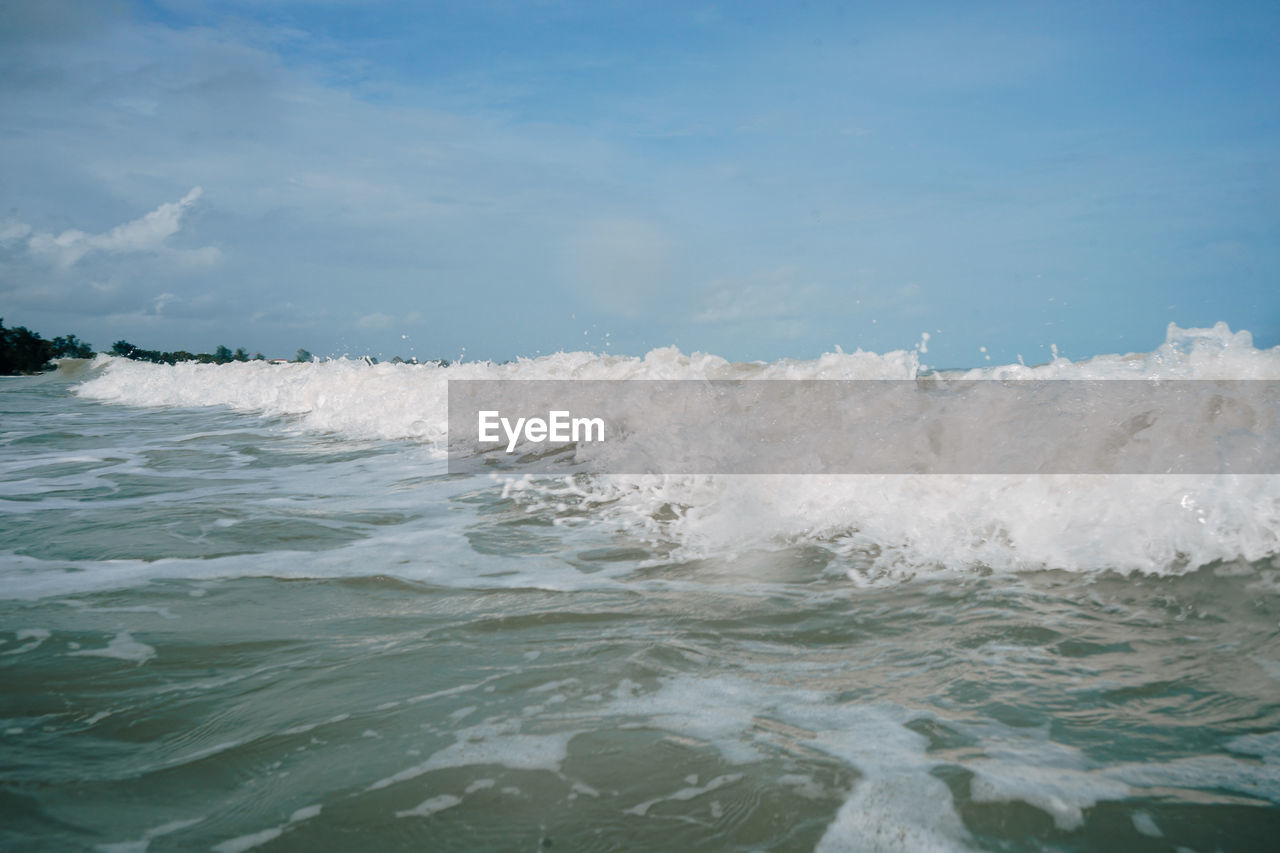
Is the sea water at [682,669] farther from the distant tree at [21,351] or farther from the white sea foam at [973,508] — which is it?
the distant tree at [21,351]

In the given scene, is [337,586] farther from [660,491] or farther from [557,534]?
[660,491]

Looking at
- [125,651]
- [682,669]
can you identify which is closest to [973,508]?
[682,669]

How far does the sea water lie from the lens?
80.0 inches

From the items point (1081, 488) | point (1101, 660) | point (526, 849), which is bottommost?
point (526, 849)

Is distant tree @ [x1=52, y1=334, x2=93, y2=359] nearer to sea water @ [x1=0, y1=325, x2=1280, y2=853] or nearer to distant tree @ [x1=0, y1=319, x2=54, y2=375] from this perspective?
distant tree @ [x1=0, y1=319, x2=54, y2=375]

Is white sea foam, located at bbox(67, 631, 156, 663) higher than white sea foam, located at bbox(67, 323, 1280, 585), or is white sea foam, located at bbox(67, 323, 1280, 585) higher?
white sea foam, located at bbox(67, 323, 1280, 585)

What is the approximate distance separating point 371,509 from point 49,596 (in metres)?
2.49

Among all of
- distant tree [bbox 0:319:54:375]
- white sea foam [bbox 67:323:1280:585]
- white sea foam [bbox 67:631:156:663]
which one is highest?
distant tree [bbox 0:319:54:375]

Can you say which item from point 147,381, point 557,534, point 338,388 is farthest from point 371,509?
point 147,381

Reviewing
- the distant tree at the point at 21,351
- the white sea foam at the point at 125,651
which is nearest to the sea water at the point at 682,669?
the white sea foam at the point at 125,651

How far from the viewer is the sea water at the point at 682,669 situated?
2.03m

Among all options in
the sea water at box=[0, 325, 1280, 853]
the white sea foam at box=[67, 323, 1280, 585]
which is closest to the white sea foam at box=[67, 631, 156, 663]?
the sea water at box=[0, 325, 1280, 853]

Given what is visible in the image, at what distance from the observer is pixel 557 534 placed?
5309 mm

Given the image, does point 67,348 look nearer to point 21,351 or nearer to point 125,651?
point 21,351
